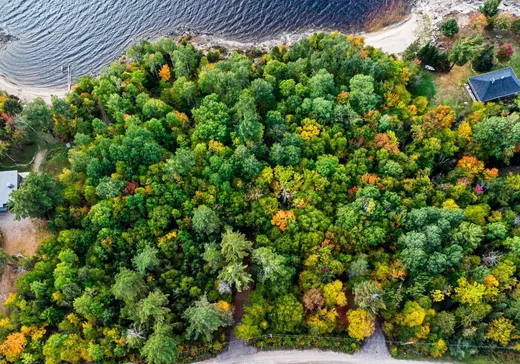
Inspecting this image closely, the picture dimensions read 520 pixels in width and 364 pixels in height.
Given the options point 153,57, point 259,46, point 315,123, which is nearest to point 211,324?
point 315,123

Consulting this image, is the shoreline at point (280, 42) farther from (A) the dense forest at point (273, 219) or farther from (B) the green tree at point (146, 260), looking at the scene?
(B) the green tree at point (146, 260)

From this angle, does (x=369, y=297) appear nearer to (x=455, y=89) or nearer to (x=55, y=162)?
(x=455, y=89)

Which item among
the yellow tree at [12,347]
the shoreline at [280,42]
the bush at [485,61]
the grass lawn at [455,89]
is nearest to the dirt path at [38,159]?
the shoreline at [280,42]

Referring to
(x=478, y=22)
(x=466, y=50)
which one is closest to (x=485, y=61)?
(x=466, y=50)

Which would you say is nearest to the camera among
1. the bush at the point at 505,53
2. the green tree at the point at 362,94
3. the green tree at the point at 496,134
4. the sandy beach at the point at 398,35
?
the green tree at the point at 496,134

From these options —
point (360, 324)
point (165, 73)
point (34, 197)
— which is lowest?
point (360, 324)
